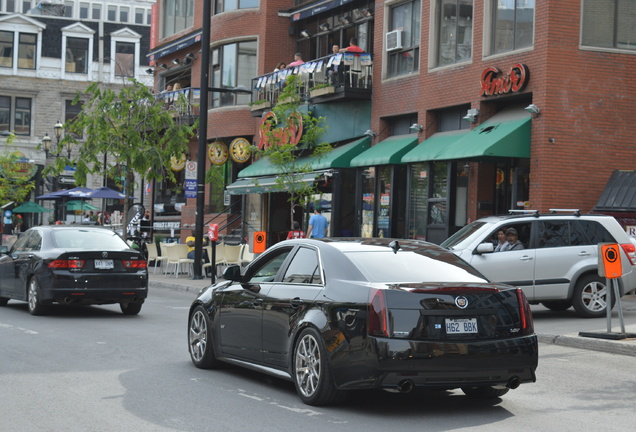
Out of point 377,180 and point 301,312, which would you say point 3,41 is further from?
point 301,312

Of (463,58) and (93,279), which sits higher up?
(463,58)

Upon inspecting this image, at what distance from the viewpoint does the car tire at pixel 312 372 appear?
8.27 metres

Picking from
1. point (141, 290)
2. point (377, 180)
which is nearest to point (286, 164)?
point (377, 180)

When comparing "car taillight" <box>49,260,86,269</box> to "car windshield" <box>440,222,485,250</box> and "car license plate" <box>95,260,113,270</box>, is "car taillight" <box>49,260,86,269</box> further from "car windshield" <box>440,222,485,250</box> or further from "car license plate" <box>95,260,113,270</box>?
"car windshield" <box>440,222,485,250</box>

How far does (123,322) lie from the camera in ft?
52.9

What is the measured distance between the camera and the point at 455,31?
2597 cm

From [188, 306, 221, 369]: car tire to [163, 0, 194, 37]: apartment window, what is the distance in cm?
3078

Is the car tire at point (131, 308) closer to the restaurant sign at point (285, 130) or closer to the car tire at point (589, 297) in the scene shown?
the car tire at point (589, 297)

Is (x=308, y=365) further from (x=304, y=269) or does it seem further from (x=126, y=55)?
(x=126, y=55)

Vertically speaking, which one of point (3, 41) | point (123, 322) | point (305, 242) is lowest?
point (123, 322)

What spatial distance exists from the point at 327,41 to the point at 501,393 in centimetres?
2534

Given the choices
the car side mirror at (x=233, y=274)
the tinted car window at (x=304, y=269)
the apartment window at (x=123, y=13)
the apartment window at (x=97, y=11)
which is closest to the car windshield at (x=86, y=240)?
the car side mirror at (x=233, y=274)

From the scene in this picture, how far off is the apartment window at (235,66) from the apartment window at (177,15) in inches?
166

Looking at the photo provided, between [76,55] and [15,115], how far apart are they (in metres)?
6.09
